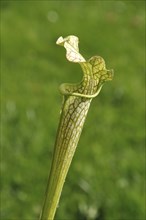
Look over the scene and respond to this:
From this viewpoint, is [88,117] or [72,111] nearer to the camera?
[72,111]

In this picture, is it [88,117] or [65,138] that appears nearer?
[65,138]

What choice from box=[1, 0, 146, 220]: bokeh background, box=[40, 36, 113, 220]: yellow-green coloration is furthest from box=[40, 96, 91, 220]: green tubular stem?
box=[1, 0, 146, 220]: bokeh background

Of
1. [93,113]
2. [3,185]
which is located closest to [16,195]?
[3,185]

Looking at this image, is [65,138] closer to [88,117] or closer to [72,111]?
[72,111]

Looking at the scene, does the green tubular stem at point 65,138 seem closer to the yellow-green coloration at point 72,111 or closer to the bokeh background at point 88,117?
the yellow-green coloration at point 72,111

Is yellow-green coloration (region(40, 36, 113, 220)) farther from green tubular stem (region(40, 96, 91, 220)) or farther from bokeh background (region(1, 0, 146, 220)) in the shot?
bokeh background (region(1, 0, 146, 220))

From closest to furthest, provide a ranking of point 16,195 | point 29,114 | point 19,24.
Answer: point 16,195 < point 29,114 < point 19,24

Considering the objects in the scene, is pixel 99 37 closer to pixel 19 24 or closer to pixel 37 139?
pixel 19 24

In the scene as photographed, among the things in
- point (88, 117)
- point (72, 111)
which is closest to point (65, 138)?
point (72, 111)
